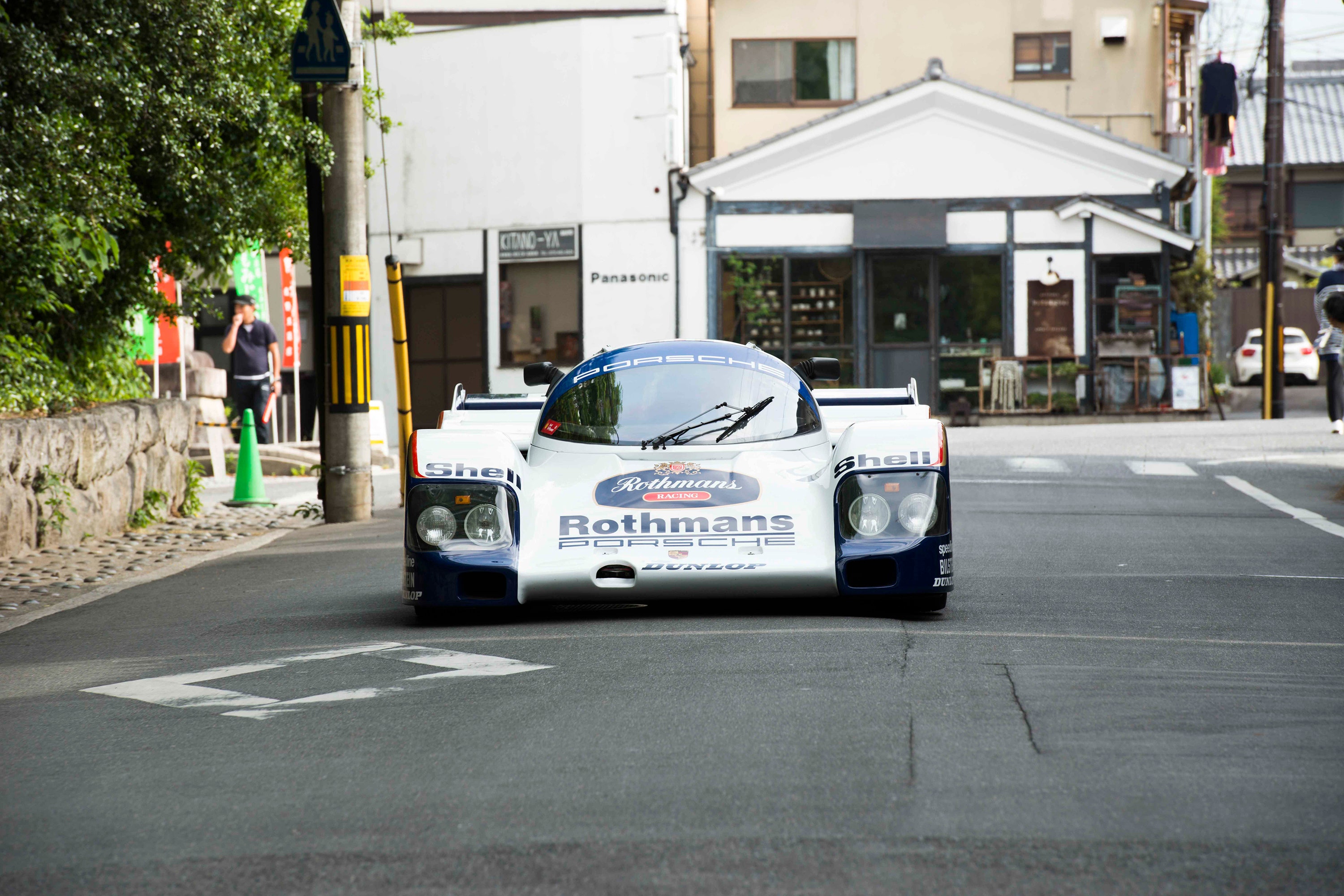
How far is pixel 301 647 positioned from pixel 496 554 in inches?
34.5

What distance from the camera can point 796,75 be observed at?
1234 inches

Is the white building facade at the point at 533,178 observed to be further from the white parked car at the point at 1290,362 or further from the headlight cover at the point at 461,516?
the headlight cover at the point at 461,516

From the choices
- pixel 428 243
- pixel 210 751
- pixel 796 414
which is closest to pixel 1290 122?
pixel 428 243

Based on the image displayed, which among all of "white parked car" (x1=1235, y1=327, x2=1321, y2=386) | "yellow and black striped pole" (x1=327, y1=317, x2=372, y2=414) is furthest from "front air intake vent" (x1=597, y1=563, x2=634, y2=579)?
"white parked car" (x1=1235, y1=327, x2=1321, y2=386)

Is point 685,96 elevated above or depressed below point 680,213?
above

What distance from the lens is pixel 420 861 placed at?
355 centimetres

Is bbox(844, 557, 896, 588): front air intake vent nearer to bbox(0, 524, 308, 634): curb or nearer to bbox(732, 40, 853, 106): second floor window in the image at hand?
bbox(0, 524, 308, 634): curb

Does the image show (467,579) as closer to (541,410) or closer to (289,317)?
(541,410)

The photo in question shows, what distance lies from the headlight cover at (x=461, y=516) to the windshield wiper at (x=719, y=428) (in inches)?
29.7

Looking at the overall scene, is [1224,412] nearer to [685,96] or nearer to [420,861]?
[685,96]

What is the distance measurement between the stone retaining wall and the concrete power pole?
140cm

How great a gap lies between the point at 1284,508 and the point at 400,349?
748 centimetres

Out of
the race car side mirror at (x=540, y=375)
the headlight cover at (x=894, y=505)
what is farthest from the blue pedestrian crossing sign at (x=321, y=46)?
the headlight cover at (x=894, y=505)

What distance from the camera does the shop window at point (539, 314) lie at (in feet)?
96.8
